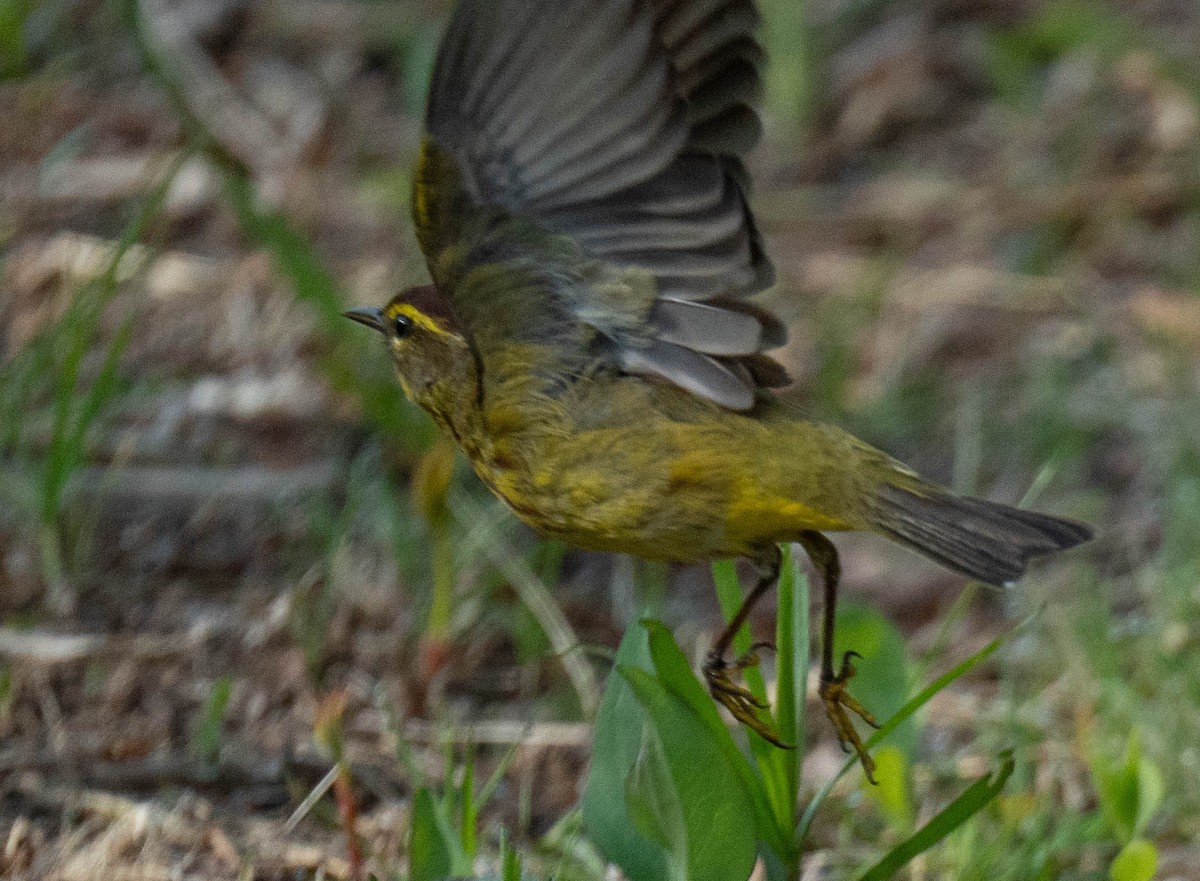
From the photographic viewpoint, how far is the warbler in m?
3.18

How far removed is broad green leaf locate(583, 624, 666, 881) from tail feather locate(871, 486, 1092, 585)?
638 millimetres


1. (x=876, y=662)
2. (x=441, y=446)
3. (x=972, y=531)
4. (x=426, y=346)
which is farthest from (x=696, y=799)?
(x=441, y=446)

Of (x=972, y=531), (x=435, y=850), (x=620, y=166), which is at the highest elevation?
(x=620, y=166)

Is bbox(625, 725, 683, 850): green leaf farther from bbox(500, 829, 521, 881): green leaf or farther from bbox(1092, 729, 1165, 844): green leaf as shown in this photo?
bbox(1092, 729, 1165, 844): green leaf

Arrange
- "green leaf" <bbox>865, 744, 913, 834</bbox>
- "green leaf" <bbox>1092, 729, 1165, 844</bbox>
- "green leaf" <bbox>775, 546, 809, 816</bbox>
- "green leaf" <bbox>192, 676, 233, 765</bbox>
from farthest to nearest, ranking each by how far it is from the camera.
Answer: "green leaf" <bbox>192, 676, 233, 765</bbox>
"green leaf" <bbox>865, 744, 913, 834</bbox>
"green leaf" <bbox>1092, 729, 1165, 844</bbox>
"green leaf" <bbox>775, 546, 809, 816</bbox>

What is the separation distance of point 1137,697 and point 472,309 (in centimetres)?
179

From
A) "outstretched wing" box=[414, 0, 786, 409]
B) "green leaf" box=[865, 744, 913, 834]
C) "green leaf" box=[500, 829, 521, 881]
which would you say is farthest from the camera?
"green leaf" box=[865, 744, 913, 834]

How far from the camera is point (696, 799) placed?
2723mm

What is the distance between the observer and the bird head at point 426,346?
3.62 meters

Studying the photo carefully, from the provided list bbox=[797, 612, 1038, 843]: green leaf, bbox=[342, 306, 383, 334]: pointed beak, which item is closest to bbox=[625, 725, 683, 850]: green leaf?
bbox=[797, 612, 1038, 843]: green leaf

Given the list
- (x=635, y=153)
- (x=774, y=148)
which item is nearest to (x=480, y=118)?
(x=635, y=153)

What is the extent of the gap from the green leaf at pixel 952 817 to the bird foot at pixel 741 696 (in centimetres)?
27

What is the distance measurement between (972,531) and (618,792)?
2.82 ft

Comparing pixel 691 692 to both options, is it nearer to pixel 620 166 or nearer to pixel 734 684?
pixel 734 684
